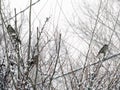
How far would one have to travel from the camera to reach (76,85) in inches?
98.8

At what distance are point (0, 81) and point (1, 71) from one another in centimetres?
11

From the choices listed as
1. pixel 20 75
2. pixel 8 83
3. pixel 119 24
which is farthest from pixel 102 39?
pixel 20 75

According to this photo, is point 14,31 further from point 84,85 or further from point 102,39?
point 102,39

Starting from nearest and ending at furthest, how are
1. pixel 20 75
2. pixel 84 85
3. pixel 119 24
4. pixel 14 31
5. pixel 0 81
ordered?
1. pixel 14 31
2. pixel 20 75
3. pixel 84 85
4. pixel 0 81
5. pixel 119 24

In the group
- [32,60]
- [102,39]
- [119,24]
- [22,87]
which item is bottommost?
[22,87]

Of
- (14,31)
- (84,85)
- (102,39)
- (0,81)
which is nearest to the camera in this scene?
(14,31)

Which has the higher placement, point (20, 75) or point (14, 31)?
point (14, 31)

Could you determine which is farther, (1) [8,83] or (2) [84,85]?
(1) [8,83]

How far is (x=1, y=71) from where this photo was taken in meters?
2.85

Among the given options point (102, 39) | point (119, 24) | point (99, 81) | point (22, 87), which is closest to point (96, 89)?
point (99, 81)

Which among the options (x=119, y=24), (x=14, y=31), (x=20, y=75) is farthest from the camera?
(x=119, y=24)

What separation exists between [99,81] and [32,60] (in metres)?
0.86

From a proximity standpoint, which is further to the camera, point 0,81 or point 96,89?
point 0,81

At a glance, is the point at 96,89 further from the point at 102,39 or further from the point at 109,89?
the point at 102,39
